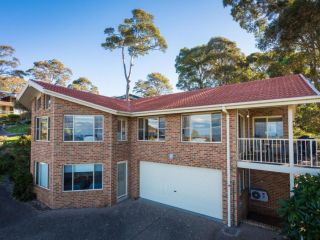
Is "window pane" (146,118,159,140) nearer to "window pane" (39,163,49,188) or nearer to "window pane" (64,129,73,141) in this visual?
"window pane" (64,129,73,141)

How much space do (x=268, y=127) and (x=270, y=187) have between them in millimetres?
3248

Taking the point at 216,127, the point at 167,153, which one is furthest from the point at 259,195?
the point at 167,153

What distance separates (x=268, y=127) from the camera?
11047 millimetres

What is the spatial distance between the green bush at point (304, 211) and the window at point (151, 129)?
662 centimetres

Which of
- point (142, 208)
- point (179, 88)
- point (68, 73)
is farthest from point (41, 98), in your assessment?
point (68, 73)

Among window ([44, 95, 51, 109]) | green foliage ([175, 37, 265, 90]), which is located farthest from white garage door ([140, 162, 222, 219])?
green foliage ([175, 37, 265, 90])

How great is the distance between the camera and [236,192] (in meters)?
8.80

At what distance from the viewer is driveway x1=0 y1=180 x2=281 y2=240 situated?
827 cm

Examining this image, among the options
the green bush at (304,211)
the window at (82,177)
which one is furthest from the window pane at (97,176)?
the green bush at (304,211)

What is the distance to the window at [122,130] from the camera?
12.0m

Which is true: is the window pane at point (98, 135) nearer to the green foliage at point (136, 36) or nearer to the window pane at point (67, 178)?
the window pane at point (67, 178)

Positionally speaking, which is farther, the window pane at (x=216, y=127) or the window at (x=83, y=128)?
the window at (x=83, y=128)

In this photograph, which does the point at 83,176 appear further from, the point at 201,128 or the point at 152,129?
the point at 201,128

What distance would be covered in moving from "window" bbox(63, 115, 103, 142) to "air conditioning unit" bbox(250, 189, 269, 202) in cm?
910
